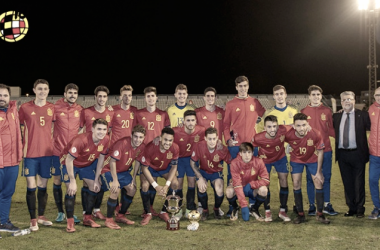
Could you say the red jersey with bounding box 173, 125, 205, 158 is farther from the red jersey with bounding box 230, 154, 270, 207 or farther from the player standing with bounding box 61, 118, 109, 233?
the player standing with bounding box 61, 118, 109, 233

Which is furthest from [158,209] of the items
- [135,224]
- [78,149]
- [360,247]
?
[360,247]

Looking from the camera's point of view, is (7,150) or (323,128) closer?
(7,150)

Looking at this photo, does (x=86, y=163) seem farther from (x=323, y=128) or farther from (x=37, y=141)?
(x=323, y=128)

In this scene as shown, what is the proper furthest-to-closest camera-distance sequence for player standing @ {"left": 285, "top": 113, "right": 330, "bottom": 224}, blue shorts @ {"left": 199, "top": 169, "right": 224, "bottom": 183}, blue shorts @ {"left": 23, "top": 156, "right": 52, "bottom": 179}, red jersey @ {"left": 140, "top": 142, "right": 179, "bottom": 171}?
1. blue shorts @ {"left": 199, "top": 169, "right": 224, "bottom": 183}
2. red jersey @ {"left": 140, "top": 142, "right": 179, "bottom": 171}
3. player standing @ {"left": 285, "top": 113, "right": 330, "bottom": 224}
4. blue shorts @ {"left": 23, "top": 156, "right": 52, "bottom": 179}

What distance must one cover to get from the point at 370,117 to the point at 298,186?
1430 millimetres

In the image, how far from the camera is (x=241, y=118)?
228 inches

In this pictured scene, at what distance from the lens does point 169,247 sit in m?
4.13

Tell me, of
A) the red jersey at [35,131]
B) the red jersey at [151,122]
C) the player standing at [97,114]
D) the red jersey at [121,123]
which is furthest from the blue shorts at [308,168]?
the red jersey at [35,131]

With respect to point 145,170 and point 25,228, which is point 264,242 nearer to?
point 145,170

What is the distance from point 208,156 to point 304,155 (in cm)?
131

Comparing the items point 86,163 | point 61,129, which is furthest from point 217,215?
point 61,129

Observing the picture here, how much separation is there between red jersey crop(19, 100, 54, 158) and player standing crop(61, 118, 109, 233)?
1.13ft

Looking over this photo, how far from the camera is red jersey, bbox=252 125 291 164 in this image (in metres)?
5.34

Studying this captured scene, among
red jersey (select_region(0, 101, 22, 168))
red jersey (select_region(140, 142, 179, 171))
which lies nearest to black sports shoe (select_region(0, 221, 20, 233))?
red jersey (select_region(0, 101, 22, 168))
